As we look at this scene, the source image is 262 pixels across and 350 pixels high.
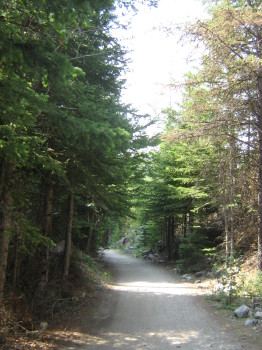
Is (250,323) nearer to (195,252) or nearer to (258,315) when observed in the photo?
(258,315)

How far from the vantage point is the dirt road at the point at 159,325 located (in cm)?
646

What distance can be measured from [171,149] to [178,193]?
3583 mm

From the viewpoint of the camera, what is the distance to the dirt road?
255 inches

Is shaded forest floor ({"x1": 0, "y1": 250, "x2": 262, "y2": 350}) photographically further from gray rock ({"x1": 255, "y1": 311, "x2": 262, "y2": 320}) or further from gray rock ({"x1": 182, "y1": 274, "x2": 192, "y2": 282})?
gray rock ({"x1": 182, "y1": 274, "x2": 192, "y2": 282})

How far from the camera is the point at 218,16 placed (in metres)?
10.5

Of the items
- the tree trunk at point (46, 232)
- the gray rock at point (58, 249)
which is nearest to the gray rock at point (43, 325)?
the tree trunk at point (46, 232)

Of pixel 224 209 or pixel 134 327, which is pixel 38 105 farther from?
pixel 224 209

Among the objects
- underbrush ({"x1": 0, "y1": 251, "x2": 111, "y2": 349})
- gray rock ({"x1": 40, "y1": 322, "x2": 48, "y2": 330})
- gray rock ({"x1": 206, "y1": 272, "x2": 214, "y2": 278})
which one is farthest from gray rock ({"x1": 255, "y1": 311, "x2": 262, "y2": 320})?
gray rock ({"x1": 206, "y1": 272, "x2": 214, "y2": 278})

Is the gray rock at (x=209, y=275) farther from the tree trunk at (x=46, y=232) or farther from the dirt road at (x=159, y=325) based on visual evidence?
the tree trunk at (x=46, y=232)

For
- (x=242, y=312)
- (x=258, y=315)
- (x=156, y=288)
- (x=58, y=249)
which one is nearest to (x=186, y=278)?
(x=156, y=288)

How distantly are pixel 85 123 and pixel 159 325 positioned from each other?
532 cm

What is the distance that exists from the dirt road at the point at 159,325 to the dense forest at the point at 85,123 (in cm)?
204

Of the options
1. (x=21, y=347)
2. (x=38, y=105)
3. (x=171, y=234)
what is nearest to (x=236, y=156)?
(x=38, y=105)

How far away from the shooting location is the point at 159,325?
26.1 feet
